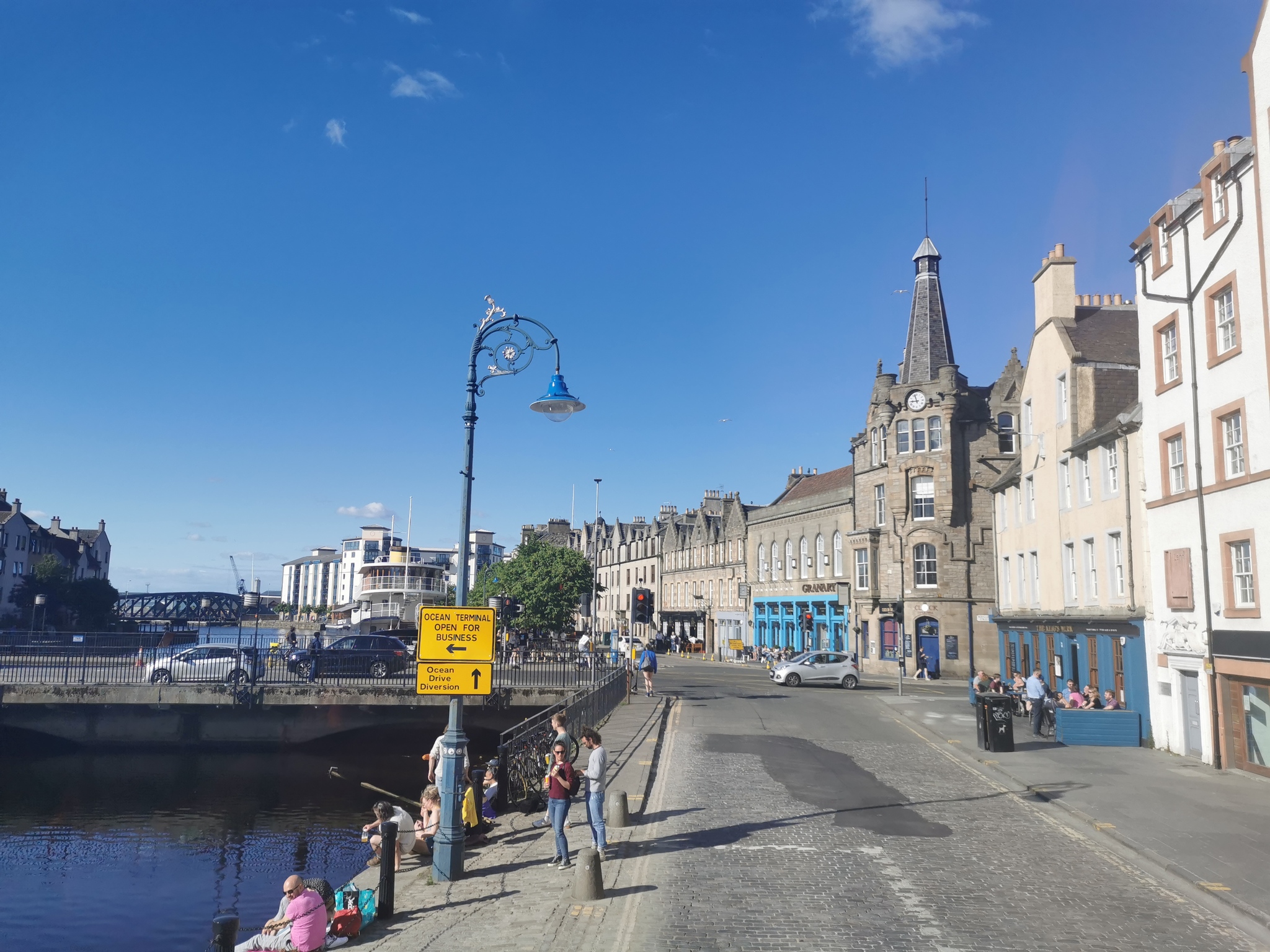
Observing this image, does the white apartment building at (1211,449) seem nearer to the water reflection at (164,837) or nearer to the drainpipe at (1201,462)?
the drainpipe at (1201,462)

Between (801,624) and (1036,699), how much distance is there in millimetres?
32762

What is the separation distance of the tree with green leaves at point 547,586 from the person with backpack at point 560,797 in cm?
4948

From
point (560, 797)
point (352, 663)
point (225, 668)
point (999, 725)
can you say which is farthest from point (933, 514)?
point (560, 797)

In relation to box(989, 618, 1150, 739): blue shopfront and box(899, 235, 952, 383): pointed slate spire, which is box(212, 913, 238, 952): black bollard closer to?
box(989, 618, 1150, 739): blue shopfront

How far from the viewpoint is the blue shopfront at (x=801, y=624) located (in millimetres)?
52406

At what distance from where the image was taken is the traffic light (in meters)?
28.6

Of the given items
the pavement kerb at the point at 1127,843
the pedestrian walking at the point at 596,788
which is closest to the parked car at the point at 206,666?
the pedestrian walking at the point at 596,788

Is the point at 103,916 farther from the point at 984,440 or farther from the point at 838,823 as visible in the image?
the point at 984,440

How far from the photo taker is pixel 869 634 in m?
48.6

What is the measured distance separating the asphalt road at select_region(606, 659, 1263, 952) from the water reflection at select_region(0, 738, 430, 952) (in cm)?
730

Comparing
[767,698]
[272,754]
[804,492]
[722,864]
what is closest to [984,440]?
[804,492]

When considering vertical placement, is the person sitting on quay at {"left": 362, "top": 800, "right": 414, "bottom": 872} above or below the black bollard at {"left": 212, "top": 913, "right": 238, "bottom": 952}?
below

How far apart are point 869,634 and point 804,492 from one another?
16.7 m

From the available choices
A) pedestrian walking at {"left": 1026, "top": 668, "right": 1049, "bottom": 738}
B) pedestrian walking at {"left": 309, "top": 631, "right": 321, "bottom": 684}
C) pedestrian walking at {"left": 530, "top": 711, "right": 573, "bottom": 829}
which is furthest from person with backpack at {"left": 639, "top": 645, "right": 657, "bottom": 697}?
pedestrian walking at {"left": 530, "top": 711, "right": 573, "bottom": 829}
